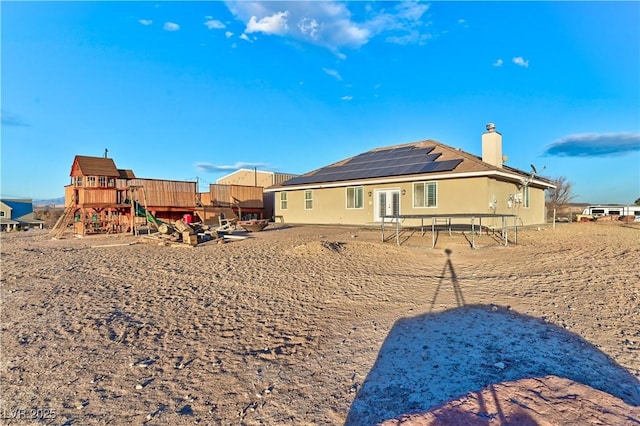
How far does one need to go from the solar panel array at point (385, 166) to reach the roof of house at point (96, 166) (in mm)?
11456

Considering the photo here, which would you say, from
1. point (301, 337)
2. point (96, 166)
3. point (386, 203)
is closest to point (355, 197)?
point (386, 203)

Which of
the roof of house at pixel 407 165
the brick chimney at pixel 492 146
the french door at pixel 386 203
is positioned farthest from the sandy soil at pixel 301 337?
the brick chimney at pixel 492 146

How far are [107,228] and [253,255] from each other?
13.2 meters

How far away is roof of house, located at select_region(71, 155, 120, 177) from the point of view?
864 inches

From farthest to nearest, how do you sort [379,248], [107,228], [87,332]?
[107,228] < [379,248] < [87,332]

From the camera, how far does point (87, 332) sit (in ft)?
16.8

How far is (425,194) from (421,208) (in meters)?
0.72

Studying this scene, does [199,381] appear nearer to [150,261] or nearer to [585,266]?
[150,261]

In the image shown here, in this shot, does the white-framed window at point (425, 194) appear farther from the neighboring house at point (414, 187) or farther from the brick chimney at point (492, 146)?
the brick chimney at point (492, 146)

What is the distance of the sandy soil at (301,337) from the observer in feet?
11.1

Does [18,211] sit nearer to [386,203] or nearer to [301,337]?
[386,203]

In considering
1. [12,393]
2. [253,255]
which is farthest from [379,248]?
[12,393]

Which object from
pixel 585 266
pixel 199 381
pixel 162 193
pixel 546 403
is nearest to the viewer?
pixel 546 403

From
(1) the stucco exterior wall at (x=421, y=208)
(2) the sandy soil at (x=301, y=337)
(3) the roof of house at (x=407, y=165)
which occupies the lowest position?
(2) the sandy soil at (x=301, y=337)
